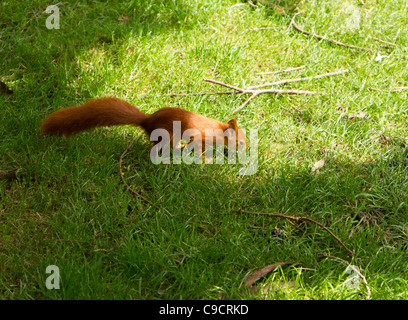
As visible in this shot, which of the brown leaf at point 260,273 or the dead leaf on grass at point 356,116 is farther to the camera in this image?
the dead leaf on grass at point 356,116

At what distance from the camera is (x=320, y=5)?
4.71m

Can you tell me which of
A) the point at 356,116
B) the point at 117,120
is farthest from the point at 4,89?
the point at 356,116

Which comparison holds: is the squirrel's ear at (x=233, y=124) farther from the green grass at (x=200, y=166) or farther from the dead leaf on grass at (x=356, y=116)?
the dead leaf on grass at (x=356, y=116)

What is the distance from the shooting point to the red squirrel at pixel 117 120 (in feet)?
9.69

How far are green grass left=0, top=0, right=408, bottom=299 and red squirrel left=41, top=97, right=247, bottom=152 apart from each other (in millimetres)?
175

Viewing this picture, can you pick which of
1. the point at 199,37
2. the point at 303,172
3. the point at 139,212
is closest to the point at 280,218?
the point at 303,172

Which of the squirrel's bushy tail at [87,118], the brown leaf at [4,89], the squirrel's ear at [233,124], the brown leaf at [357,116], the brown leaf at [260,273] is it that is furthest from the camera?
the brown leaf at [357,116]

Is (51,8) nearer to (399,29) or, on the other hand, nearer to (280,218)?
(280,218)

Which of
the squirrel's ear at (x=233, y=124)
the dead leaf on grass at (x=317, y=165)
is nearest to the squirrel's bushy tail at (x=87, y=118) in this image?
the squirrel's ear at (x=233, y=124)

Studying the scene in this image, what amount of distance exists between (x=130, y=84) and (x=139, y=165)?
0.89m

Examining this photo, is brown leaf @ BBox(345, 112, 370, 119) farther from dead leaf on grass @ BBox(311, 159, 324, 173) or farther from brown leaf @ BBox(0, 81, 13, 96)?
brown leaf @ BBox(0, 81, 13, 96)

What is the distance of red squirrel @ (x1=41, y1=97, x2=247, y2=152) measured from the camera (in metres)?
2.95

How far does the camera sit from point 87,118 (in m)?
2.95
